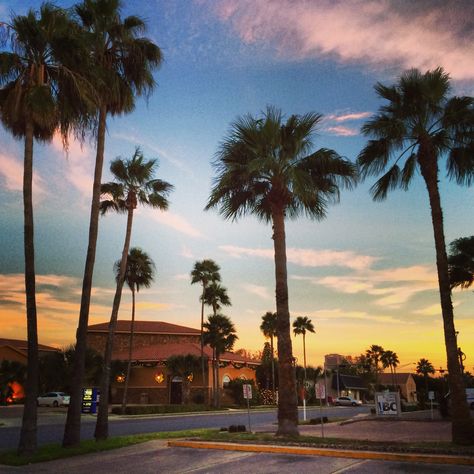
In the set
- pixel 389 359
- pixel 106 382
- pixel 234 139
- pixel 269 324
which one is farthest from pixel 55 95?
pixel 389 359

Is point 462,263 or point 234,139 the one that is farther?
point 462,263

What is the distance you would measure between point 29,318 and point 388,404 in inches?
865

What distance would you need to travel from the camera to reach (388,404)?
91.4 ft

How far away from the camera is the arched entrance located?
53.8 meters

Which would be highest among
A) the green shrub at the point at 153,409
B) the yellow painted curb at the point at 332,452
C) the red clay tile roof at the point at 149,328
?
the red clay tile roof at the point at 149,328

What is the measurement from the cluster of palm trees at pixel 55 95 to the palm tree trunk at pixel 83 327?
0.03 m

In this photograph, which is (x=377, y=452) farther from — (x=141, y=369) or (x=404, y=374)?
(x=404, y=374)

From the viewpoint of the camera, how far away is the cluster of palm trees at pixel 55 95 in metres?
13.5

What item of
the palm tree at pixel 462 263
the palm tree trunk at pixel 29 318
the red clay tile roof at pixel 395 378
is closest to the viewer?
the palm tree trunk at pixel 29 318

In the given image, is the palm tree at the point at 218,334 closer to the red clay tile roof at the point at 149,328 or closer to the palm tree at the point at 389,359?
the red clay tile roof at the point at 149,328

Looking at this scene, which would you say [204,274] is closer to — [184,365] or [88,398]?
[184,365]

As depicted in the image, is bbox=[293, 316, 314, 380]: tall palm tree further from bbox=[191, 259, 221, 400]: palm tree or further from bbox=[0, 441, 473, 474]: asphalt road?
bbox=[0, 441, 473, 474]: asphalt road

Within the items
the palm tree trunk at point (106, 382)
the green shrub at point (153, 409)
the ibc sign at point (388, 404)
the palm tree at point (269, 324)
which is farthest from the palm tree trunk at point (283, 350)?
the palm tree at point (269, 324)

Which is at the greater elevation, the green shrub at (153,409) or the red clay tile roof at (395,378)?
the red clay tile roof at (395,378)
